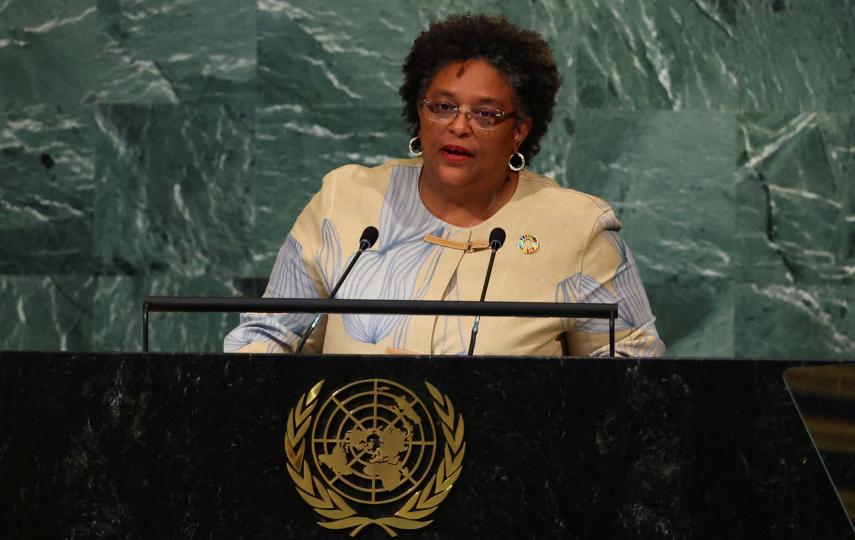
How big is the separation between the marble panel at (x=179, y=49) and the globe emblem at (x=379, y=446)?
9.61 feet

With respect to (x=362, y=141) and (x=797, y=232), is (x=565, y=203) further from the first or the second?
(x=797, y=232)

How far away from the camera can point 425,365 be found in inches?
76.4

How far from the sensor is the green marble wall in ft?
15.1

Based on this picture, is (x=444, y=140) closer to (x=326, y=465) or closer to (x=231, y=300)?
(x=231, y=300)

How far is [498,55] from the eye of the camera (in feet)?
9.93

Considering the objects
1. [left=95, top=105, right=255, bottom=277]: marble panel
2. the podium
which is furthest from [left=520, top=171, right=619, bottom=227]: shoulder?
[left=95, top=105, right=255, bottom=277]: marble panel

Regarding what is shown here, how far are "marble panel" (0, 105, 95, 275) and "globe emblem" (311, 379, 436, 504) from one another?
3.04 meters

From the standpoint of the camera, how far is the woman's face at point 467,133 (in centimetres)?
295

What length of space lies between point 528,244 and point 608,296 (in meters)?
0.22

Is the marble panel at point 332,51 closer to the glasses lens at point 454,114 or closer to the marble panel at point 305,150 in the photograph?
the marble panel at point 305,150

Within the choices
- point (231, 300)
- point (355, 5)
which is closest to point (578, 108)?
point (355, 5)

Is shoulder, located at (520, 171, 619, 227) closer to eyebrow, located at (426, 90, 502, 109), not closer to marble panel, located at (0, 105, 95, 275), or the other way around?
eyebrow, located at (426, 90, 502, 109)

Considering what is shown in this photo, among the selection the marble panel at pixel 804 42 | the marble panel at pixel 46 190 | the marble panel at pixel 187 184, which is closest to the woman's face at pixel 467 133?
the marble panel at pixel 187 184

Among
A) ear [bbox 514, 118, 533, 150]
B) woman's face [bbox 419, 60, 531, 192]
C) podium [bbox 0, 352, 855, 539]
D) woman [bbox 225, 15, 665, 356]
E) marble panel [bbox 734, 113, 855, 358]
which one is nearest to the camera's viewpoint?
podium [bbox 0, 352, 855, 539]
